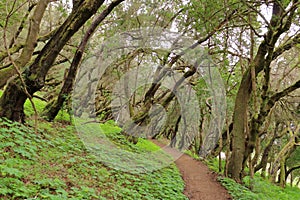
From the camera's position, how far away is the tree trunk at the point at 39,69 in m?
5.89

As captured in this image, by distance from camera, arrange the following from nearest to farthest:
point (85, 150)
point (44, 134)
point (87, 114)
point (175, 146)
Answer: point (44, 134), point (85, 150), point (87, 114), point (175, 146)

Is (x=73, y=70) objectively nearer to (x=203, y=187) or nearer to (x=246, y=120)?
(x=203, y=187)

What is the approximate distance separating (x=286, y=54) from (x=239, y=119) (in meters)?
4.28

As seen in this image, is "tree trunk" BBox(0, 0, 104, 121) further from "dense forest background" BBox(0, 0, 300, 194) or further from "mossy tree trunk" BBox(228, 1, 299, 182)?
"mossy tree trunk" BBox(228, 1, 299, 182)

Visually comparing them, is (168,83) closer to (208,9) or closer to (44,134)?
(208,9)

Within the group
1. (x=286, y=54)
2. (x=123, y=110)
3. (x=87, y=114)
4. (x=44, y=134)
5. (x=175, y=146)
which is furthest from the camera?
(x=175, y=146)

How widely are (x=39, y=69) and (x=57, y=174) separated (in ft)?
8.27

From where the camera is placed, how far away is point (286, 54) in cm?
1164

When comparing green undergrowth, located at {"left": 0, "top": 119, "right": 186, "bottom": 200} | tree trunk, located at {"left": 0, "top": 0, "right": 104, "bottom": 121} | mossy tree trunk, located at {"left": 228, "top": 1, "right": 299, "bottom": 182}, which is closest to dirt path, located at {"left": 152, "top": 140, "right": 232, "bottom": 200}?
green undergrowth, located at {"left": 0, "top": 119, "right": 186, "bottom": 200}

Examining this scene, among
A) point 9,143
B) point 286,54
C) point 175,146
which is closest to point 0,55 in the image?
point 9,143

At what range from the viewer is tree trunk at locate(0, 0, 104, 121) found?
19.3 feet

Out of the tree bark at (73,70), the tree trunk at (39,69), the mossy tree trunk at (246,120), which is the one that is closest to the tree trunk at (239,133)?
the mossy tree trunk at (246,120)

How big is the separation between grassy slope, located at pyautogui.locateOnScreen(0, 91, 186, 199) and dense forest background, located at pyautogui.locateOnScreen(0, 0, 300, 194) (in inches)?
37.6

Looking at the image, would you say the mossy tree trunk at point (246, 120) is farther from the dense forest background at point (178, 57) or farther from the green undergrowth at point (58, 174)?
the green undergrowth at point (58, 174)
